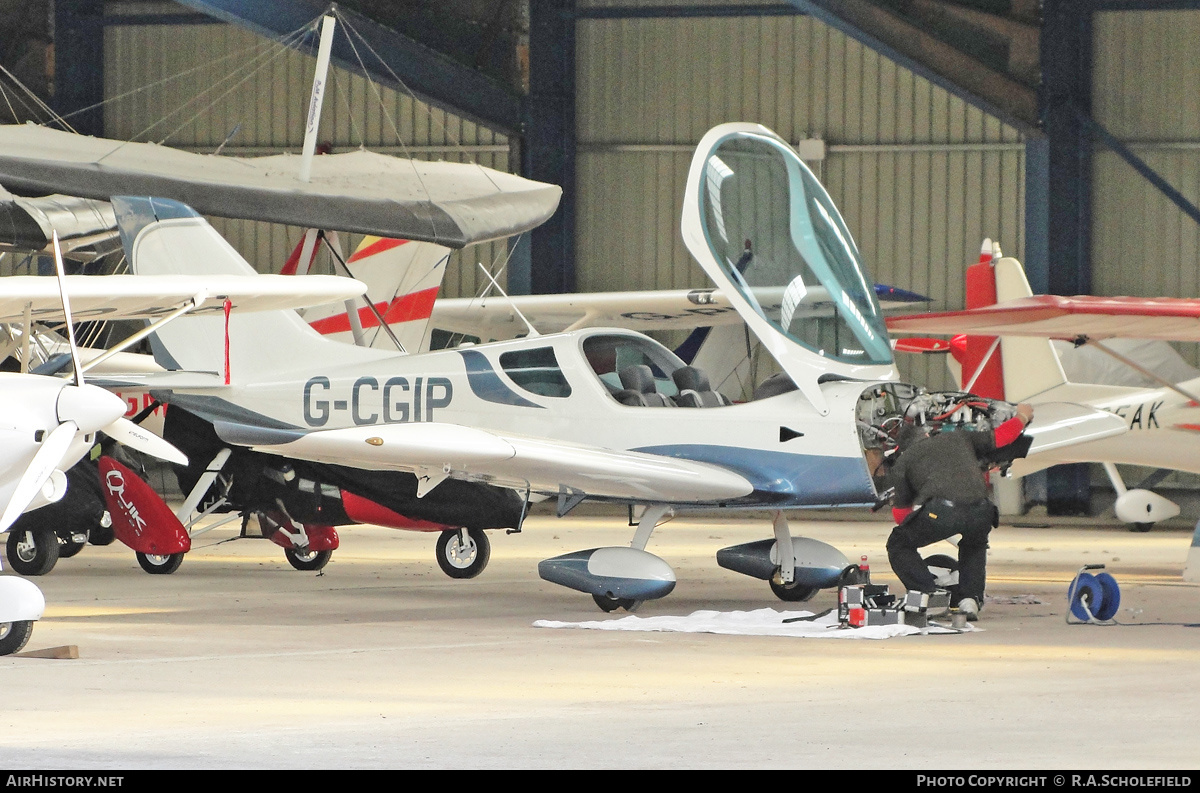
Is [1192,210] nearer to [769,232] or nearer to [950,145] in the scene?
[950,145]

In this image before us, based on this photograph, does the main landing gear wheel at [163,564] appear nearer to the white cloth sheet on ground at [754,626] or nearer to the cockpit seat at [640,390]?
the cockpit seat at [640,390]

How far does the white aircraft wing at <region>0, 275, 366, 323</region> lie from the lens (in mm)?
9227

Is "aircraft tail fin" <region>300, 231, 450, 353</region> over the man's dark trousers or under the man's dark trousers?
over

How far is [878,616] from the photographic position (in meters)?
9.42

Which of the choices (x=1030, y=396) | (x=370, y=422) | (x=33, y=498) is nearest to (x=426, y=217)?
(x=370, y=422)

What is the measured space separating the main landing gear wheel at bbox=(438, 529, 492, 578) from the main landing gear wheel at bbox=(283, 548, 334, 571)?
1.14 meters

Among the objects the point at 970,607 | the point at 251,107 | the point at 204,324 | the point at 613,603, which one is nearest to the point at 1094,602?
the point at 970,607

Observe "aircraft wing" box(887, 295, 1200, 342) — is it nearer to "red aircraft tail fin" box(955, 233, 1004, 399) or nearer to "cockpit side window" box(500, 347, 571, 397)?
"cockpit side window" box(500, 347, 571, 397)

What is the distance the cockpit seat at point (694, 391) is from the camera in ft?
36.7

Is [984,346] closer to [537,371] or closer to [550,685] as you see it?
[537,371]

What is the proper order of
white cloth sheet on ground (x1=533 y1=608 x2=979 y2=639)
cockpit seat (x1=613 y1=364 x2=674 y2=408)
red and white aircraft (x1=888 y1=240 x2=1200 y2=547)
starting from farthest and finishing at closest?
Result: red and white aircraft (x1=888 y1=240 x2=1200 y2=547) < cockpit seat (x1=613 y1=364 x2=674 y2=408) < white cloth sheet on ground (x1=533 y1=608 x2=979 y2=639)

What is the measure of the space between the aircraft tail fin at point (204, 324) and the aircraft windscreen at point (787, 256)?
3.27 metres

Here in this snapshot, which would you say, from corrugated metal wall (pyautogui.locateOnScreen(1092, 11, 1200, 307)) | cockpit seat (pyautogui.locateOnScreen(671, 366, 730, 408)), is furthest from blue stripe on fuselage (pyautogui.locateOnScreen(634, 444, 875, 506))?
corrugated metal wall (pyautogui.locateOnScreen(1092, 11, 1200, 307))

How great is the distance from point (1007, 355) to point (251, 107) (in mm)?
13873
